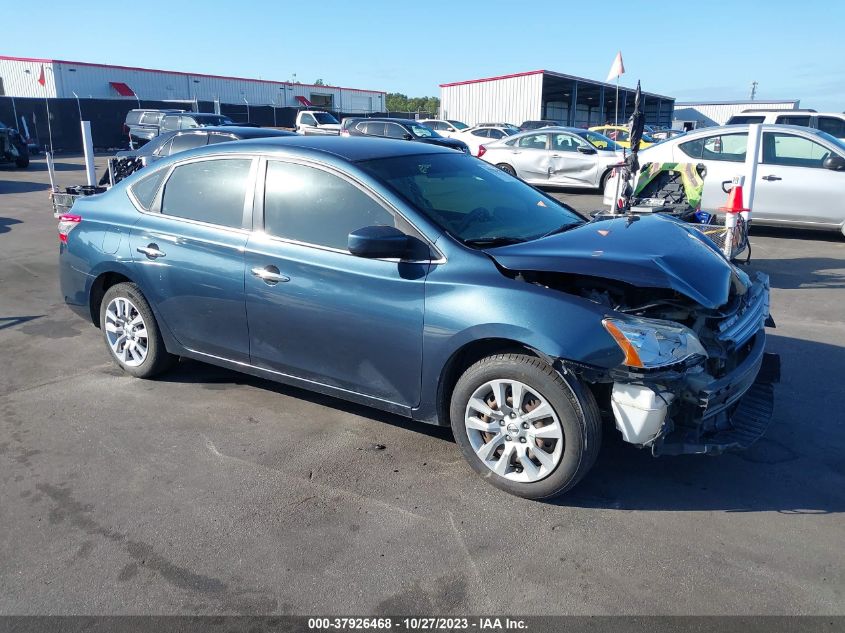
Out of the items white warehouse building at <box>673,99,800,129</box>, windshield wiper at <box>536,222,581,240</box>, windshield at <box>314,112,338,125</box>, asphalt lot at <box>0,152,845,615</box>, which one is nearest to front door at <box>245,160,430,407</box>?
asphalt lot at <box>0,152,845,615</box>

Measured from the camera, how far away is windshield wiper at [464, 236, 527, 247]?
381 centimetres

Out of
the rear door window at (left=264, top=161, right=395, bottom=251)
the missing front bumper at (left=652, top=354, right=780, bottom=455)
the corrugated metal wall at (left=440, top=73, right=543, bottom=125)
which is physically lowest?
the missing front bumper at (left=652, top=354, right=780, bottom=455)

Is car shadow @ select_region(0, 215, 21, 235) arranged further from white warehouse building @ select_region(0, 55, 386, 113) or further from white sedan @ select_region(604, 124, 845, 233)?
white warehouse building @ select_region(0, 55, 386, 113)

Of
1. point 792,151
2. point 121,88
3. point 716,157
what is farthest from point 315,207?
point 121,88

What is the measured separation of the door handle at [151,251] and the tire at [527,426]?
7.78ft

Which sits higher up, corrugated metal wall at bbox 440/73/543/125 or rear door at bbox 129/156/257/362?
corrugated metal wall at bbox 440/73/543/125

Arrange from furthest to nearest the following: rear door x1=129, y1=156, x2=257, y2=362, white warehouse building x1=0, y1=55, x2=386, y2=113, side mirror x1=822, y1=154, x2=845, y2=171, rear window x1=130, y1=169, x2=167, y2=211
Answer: white warehouse building x1=0, y1=55, x2=386, y2=113, side mirror x1=822, y1=154, x2=845, y2=171, rear window x1=130, y1=169, x2=167, y2=211, rear door x1=129, y1=156, x2=257, y2=362

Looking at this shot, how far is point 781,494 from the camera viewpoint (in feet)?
11.6

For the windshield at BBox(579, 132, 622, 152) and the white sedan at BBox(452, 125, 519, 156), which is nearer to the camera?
the windshield at BBox(579, 132, 622, 152)

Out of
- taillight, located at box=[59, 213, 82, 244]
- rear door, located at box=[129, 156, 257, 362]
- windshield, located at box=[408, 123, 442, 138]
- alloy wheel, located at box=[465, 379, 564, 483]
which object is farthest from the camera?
windshield, located at box=[408, 123, 442, 138]

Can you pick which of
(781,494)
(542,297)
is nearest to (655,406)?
(542,297)

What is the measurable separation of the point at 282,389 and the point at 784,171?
873 centimetres

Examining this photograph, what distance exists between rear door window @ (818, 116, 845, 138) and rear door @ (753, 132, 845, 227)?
22.2 feet

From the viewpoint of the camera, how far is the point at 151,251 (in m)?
4.75
